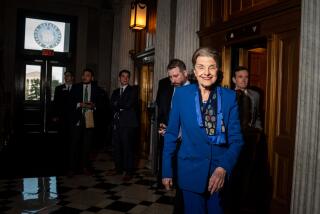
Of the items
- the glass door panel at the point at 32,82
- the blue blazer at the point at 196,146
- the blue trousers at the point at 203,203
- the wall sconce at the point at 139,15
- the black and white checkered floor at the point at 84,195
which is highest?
the wall sconce at the point at 139,15

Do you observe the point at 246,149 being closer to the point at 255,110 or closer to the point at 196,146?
the point at 255,110

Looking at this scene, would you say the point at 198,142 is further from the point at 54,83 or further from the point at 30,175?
the point at 54,83

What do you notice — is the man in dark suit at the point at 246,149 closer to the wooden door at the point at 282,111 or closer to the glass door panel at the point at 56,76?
the wooden door at the point at 282,111

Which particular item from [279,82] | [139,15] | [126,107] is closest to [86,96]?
[126,107]

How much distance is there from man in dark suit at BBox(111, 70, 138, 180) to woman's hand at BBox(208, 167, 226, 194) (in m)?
3.58

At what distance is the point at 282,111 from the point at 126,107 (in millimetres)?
2588

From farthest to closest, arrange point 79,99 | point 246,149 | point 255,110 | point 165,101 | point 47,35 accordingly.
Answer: point 47,35 → point 79,99 → point 165,101 → point 255,110 → point 246,149

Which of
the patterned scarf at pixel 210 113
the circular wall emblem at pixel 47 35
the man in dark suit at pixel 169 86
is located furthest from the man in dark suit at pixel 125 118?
the circular wall emblem at pixel 47 35

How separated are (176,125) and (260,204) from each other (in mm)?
2412

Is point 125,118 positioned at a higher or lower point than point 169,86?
lower

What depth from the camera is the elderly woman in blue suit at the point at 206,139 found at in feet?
6.70

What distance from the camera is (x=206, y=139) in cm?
206

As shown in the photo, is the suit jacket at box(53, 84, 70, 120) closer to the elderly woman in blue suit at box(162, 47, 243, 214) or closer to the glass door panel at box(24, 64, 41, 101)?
the glass door panel at box(24, 64, 41, 101)

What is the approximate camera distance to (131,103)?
548 cm
